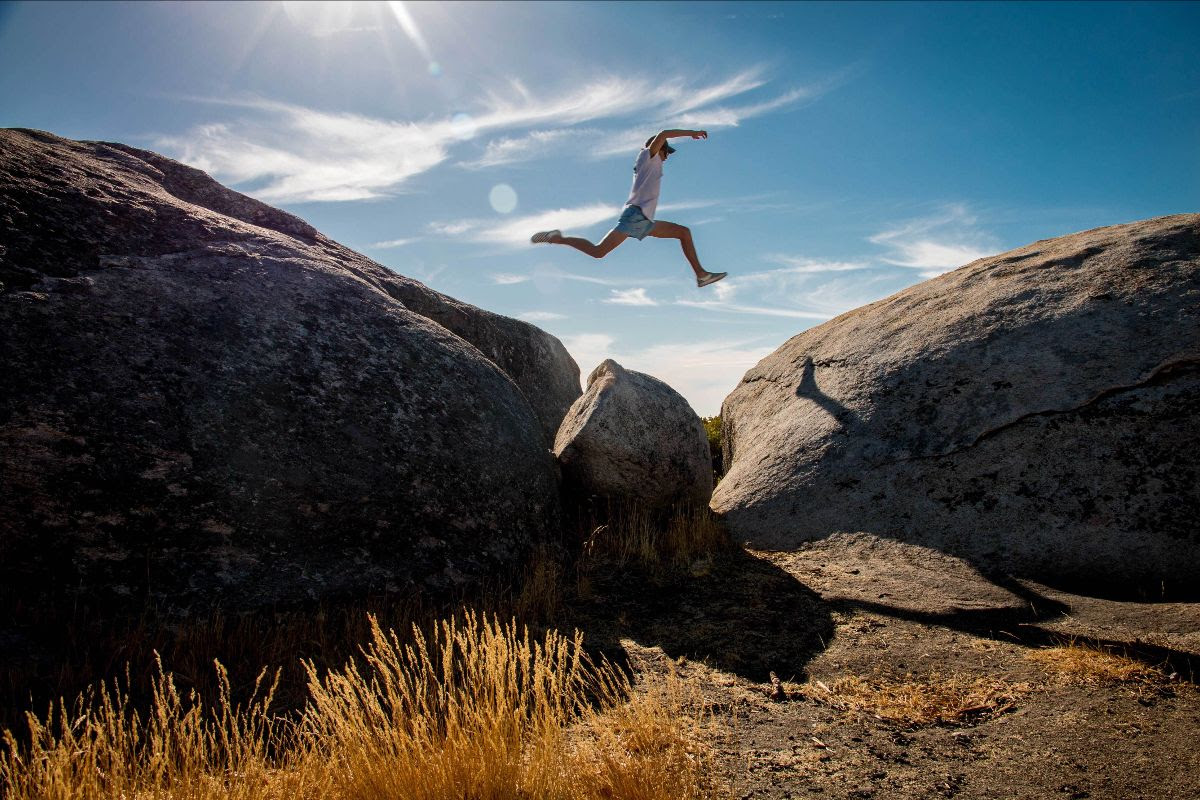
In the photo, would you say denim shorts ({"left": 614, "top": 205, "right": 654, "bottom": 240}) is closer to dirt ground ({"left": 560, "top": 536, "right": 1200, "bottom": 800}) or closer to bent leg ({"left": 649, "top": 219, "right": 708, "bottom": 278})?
bent leg ({"left": 649, "top": 219, "right": 708, "bottom": 278})

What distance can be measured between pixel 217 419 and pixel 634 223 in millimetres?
5485

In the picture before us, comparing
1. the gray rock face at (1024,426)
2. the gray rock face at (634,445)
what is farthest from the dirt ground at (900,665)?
the gray rock face at (634,445)

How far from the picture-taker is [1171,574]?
14.1ft

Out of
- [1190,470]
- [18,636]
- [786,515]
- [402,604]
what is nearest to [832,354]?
[786,515]

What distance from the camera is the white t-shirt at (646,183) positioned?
8125 millimetres

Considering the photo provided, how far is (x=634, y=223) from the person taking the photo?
27.3 ft

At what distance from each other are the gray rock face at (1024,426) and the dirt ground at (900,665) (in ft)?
1.14

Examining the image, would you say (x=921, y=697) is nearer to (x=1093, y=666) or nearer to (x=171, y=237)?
(x=1093, y=666)

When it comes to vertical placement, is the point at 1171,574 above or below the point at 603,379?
Answer: below

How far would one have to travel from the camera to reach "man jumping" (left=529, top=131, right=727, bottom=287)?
26.6 ft

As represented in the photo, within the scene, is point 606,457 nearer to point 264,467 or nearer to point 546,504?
point 546,504

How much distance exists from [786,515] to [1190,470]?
2.60 meters

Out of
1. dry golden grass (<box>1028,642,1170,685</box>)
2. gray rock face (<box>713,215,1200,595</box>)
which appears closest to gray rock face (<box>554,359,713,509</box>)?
gray rock face (<box>713,215,1200,595</box>)

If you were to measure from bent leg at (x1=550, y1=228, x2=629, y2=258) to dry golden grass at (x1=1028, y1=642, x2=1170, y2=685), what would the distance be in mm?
6181
